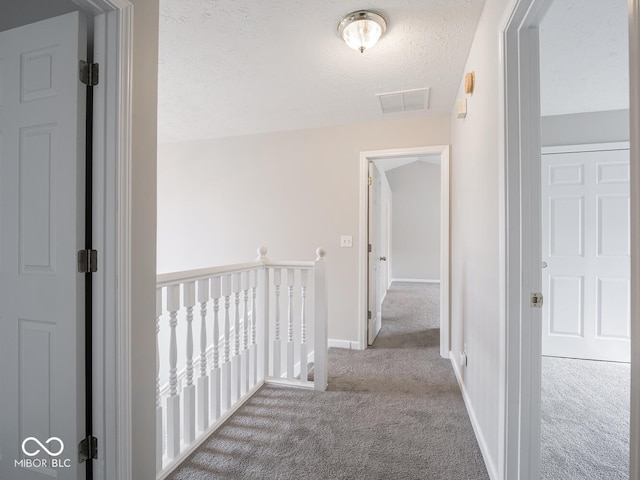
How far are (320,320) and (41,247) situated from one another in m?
1.65

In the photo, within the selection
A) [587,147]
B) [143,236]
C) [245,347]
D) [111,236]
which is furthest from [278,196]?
[587,147]

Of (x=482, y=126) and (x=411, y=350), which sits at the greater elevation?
(x=482, y=126)

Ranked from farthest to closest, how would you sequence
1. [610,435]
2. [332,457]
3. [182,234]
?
[182,234] < [610,435] < [332,457]

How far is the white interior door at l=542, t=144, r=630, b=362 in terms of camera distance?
295 centimetres

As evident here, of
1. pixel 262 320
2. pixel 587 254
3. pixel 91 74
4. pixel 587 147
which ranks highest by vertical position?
pixel 587 147

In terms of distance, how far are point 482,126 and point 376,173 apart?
6.55ft

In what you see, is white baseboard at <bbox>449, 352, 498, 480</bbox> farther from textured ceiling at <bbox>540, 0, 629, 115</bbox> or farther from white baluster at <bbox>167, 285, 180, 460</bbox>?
textured ceiling at <bbox>540, 0, 629, 115</bbox>

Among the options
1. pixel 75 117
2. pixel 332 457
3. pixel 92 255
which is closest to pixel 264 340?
pixel 332 457

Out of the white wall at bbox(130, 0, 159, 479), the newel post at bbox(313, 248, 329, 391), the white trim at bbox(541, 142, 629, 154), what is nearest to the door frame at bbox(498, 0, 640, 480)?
the newel post at bbox(313, 248, 329, 391)

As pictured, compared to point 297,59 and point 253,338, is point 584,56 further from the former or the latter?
point 253,338

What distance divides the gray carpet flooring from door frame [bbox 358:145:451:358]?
902 millimetres

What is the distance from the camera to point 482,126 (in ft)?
5.78

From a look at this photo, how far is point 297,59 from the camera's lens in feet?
7.30

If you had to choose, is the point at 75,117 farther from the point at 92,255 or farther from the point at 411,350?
the point at 411,350
